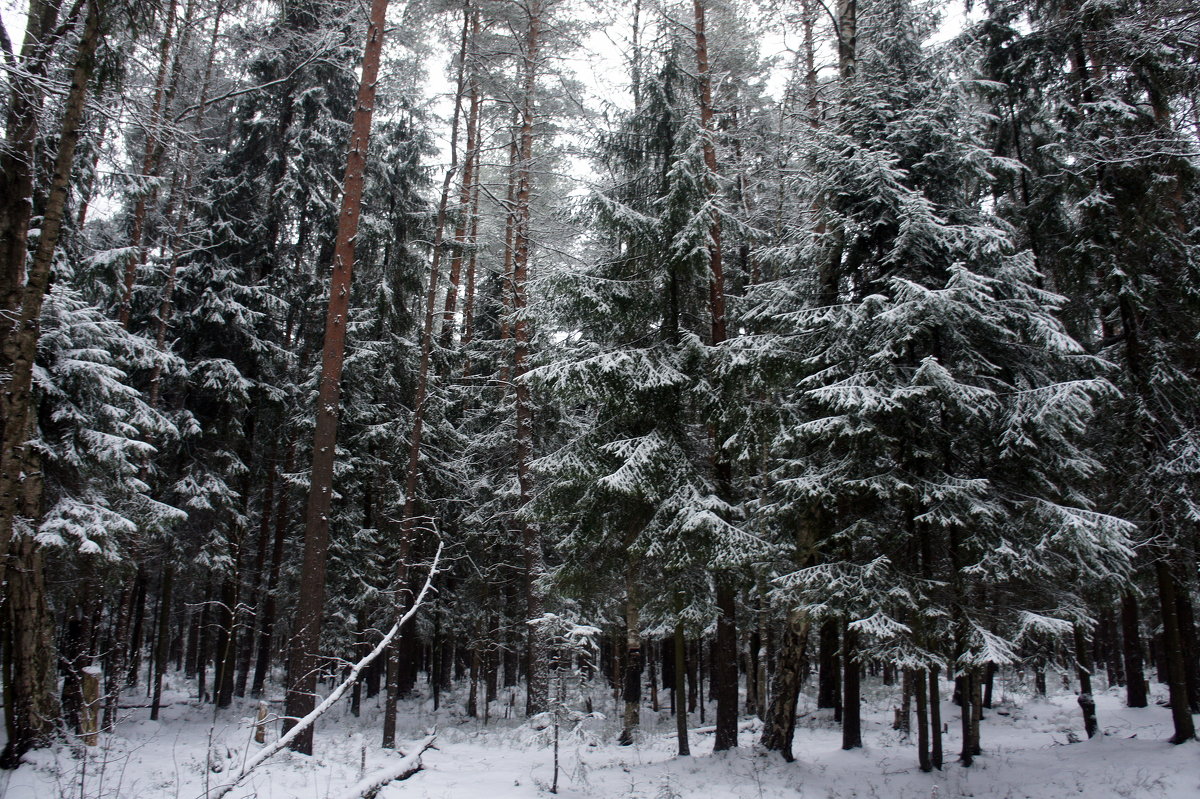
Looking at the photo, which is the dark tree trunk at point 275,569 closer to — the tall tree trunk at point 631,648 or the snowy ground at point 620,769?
the snowy ground at point 620,769

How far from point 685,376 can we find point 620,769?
6795 mm

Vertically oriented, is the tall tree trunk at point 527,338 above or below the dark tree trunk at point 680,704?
above

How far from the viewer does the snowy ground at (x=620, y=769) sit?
7.61 m

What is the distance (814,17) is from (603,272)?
22.7ft

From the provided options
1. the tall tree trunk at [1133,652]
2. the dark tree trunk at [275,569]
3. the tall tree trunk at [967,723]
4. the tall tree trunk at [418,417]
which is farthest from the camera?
the dark tree trunk at [275,569]

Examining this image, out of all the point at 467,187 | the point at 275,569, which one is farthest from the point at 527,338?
the point at 275,569

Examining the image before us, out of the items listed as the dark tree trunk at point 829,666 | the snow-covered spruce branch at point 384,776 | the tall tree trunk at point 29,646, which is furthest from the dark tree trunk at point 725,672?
the tall tree trunk at point 29,646

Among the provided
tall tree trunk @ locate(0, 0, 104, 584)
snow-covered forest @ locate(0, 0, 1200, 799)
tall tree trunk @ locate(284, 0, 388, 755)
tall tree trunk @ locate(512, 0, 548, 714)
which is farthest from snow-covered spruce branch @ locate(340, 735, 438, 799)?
tall tree trunk @ locate(512, 0, 548, 714)

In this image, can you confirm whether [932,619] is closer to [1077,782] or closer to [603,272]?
[1077,782]

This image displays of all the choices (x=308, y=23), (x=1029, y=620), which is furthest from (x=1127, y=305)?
(x=308, y=23)

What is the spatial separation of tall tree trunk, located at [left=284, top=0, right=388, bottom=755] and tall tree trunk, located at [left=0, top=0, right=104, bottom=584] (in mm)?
3630

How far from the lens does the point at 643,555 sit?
1074 cm

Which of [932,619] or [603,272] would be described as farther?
[603,272]

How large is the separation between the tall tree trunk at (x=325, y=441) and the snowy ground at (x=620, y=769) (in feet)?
3.78
